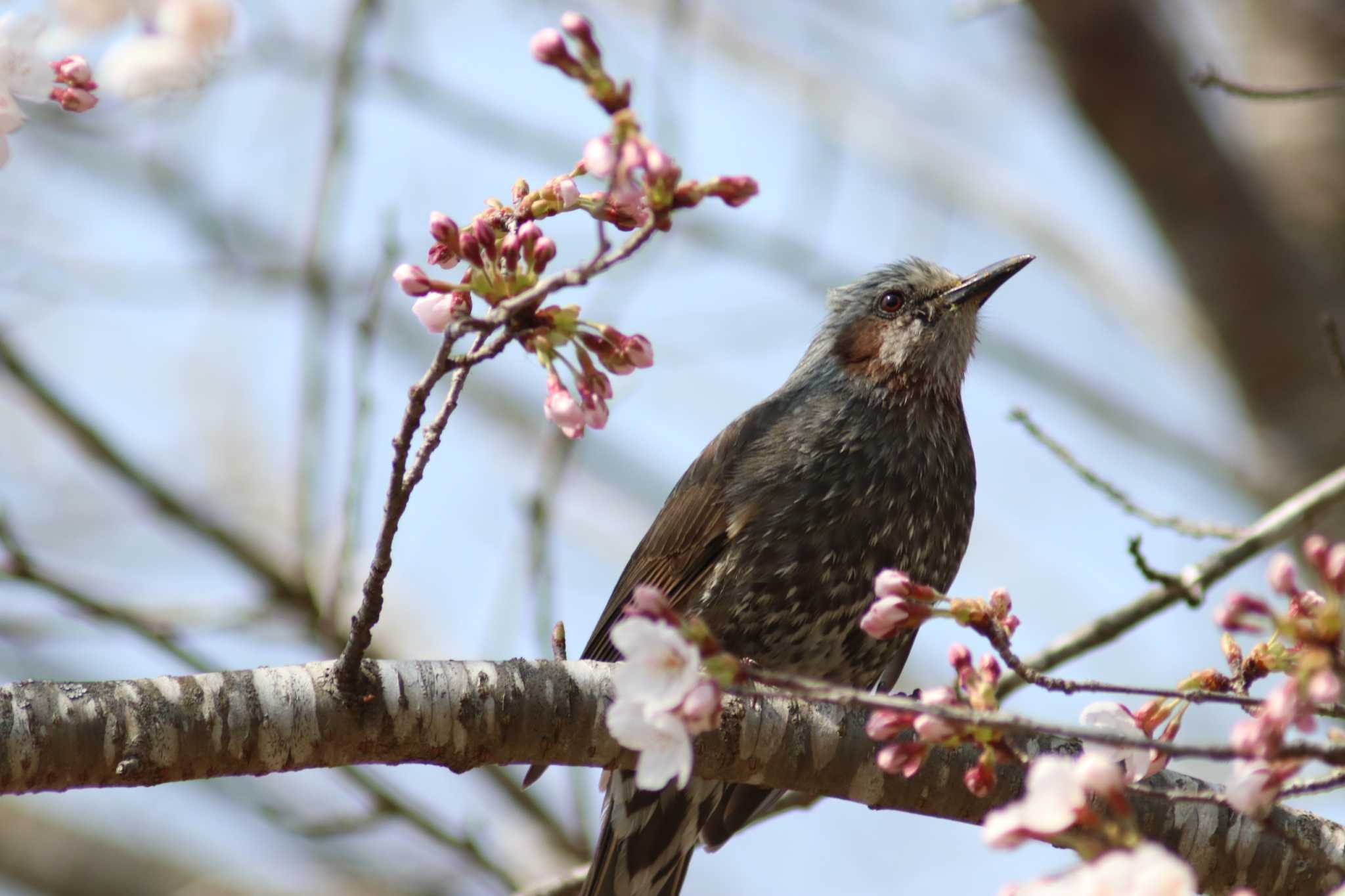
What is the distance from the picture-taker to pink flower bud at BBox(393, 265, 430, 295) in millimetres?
1938

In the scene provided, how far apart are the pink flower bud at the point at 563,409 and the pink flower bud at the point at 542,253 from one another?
7.2 inches

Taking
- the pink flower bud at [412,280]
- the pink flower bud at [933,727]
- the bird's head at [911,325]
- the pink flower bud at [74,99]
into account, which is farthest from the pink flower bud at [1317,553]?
the bird's head at [911,325]

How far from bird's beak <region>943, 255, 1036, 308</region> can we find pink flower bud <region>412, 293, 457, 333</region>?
264cm

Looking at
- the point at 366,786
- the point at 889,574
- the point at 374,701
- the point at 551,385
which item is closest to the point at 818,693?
the point at 889,574

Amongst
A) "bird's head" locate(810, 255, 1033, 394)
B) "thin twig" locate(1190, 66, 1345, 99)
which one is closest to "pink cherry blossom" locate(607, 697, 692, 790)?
"thin twig" locate(1190, 66, 1345, 99)

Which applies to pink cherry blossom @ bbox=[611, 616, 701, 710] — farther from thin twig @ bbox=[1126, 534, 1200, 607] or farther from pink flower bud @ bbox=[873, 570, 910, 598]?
thin twig @ bbox=[1126, 534, 1200, 607]

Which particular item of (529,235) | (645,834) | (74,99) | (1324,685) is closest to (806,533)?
(645,834)

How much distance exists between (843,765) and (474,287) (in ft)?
4.05

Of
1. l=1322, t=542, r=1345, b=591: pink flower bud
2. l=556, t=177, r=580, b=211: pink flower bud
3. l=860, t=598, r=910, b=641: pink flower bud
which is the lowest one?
l=1322, t=542, r=1345, b=591: pink flower bud

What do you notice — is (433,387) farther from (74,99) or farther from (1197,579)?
(1197,579)

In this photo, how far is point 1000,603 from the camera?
6.50 feet

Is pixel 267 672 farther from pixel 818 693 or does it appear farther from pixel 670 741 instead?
pixel 818 693

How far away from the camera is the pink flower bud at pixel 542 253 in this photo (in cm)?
191

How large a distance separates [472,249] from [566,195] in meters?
0.17
